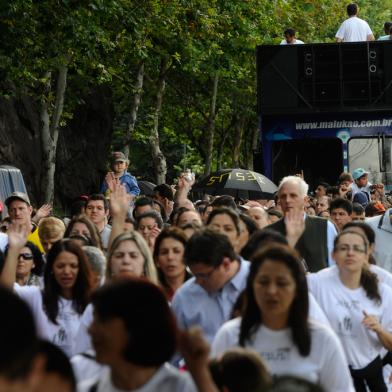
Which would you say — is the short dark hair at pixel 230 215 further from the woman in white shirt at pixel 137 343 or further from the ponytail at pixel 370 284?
the woman in white shirt at pixel 137 343

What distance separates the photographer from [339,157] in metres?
23.0

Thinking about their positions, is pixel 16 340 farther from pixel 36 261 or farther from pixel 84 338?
pixel 36 261

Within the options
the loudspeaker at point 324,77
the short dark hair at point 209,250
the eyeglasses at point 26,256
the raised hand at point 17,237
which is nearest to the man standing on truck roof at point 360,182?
the loudspeaker at point 324,77

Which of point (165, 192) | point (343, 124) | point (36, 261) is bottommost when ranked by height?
point (36, 261)

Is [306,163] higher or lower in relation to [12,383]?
higher

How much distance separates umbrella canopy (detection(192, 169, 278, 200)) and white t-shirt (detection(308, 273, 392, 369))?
9742 millimetres

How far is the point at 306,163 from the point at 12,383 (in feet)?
64.3

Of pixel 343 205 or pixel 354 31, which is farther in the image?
pixel 354 31

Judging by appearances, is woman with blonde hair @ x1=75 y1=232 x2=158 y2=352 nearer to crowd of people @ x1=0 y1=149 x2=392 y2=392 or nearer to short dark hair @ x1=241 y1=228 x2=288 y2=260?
crowd of people @ x1=0 y1=149 x2=392 y2=392

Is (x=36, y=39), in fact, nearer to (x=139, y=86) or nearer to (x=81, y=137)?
(x=139, y=86)

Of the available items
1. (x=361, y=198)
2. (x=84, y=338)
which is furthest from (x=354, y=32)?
(x=84, y=338)

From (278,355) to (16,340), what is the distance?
2397 millimetres

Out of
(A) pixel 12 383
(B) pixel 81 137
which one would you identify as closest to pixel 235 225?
(A) pixel 12 383

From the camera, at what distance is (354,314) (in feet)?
29.2
